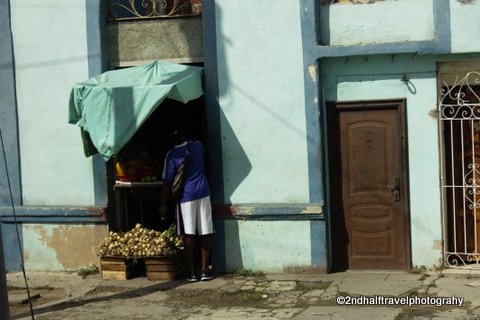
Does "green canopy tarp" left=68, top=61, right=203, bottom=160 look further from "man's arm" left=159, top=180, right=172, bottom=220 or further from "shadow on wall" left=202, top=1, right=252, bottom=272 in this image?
"man's arm" left=159, top=180, right=172, bottom=220

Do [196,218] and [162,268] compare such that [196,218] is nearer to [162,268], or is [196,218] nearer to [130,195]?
[162,268]

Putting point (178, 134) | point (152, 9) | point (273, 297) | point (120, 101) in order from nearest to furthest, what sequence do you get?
point (273, 297) → point (120, 101) → point (178, 134) → point (152, 9)

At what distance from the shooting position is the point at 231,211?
34.1ft

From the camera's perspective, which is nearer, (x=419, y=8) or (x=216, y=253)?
(x=419, y=8)

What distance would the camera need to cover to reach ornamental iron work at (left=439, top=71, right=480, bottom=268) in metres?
9.88

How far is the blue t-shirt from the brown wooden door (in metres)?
1.59

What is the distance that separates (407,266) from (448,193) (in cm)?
94

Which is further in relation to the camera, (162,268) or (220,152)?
(220,152)

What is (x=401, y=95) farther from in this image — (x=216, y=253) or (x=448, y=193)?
(x=216, y=253)

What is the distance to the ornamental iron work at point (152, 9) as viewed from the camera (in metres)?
10.7

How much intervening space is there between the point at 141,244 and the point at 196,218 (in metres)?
0.75

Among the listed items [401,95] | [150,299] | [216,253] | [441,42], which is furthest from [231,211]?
[441,42]

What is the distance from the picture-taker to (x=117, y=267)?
10430mm

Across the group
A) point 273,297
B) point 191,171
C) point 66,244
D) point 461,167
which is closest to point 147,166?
point 191,171
